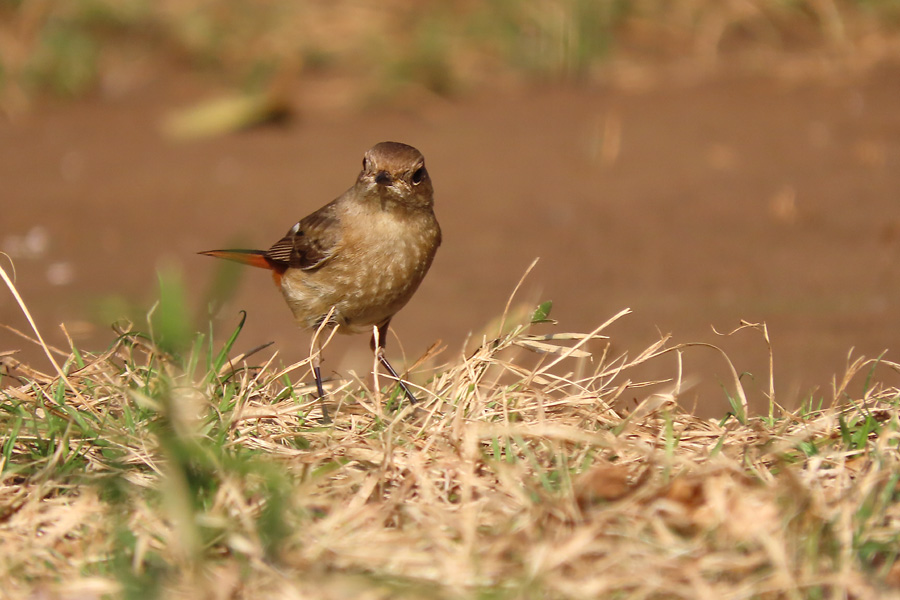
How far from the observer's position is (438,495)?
2916 millimetres

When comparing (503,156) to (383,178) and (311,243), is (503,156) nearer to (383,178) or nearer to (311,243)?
(311,243)

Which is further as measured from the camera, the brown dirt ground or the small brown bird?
the brown dirt ground

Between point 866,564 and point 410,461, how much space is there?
1206mm

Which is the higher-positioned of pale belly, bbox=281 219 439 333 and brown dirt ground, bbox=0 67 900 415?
pale belly, bbox=281 219 439 333

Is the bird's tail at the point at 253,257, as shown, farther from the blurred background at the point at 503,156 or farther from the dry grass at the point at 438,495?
the dry grass at the point at 438,495

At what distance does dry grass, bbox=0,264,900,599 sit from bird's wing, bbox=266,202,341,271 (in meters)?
1.13

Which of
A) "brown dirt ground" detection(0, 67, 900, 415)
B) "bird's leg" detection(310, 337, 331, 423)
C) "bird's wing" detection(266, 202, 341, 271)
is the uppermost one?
"bird's wing" detection(266, 202, 341, 271)

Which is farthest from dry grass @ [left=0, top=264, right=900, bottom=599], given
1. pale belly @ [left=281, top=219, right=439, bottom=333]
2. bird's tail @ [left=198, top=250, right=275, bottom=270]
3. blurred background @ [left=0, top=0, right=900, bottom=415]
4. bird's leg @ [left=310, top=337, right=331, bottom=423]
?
blurred background @ [left=0, top=0, right=900, bottom=415]

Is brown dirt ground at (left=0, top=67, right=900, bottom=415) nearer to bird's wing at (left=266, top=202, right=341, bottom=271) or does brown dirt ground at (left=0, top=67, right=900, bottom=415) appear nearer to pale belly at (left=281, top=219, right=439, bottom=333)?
bird's wing at (left=266, top=202, right=341, bottom=271)

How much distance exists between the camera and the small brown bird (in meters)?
4.50

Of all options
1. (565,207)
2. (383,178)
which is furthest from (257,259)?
(565,207)

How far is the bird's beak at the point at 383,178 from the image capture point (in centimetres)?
448

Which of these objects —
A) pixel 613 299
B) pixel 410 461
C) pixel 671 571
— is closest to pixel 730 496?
pixel 671 571

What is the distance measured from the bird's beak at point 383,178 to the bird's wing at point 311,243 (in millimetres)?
323
